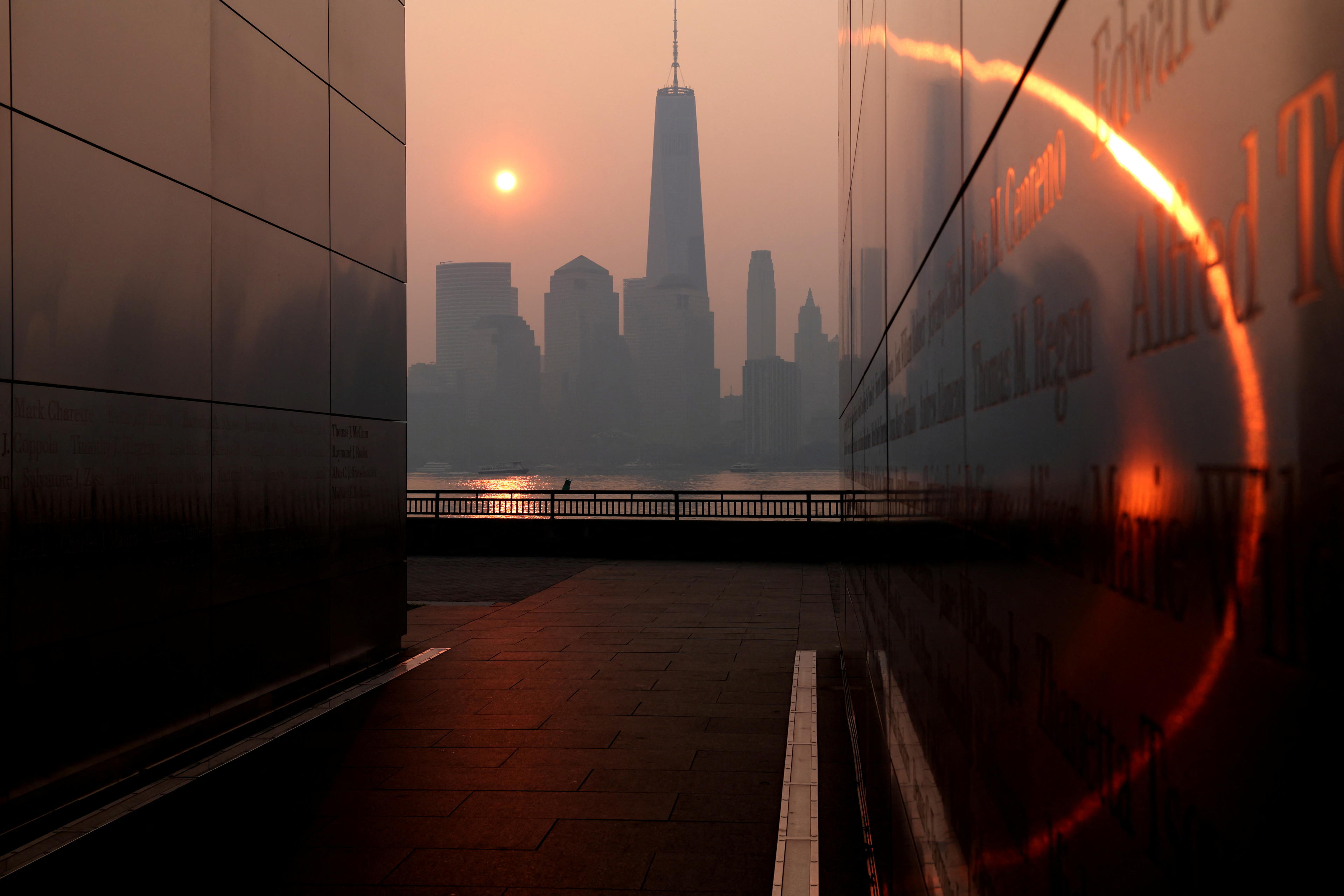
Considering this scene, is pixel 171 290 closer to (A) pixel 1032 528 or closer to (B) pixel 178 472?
(B) pixel 178 472

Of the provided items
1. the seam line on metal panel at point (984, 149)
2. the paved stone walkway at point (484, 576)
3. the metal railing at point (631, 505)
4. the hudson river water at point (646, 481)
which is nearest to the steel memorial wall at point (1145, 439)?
the seam line on metal panel at point (984, 149)

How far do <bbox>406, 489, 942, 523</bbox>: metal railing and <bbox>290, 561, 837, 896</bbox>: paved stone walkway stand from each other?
7.61 meters

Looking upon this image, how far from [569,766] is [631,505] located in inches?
584

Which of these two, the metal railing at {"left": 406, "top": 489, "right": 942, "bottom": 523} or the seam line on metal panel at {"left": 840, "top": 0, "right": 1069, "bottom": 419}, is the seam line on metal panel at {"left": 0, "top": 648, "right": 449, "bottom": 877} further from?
the metal railing at {"left": 406, "top": 489, "right": 942, "bottom": 523}

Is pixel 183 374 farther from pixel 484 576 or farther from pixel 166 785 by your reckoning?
pixel 484 576

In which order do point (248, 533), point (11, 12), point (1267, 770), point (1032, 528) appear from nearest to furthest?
point (1267, 770), point (1032, 528), point (11, 12), point (248, 533)

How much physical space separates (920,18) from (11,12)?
503 cm

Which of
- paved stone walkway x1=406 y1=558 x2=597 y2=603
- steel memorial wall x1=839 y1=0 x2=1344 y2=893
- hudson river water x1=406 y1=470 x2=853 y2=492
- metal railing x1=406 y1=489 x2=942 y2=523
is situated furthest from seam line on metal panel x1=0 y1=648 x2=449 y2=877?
hudson river water x1=406 y1=470 x2=853 y2=492

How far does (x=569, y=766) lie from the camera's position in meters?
5.89

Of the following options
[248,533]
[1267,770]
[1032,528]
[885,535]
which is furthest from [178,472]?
[1267,770]

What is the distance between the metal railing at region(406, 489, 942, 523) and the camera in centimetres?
1883

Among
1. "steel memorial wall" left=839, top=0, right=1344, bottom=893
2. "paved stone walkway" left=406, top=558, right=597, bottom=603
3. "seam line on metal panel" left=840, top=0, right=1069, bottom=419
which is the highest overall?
"seam line on metal panel" left=840, top=0, right=1069, bottom=419

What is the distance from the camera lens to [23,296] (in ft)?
16.2

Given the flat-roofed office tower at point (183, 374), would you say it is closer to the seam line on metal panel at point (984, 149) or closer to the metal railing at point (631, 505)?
the seam line on metal panel at point (984, 149)
